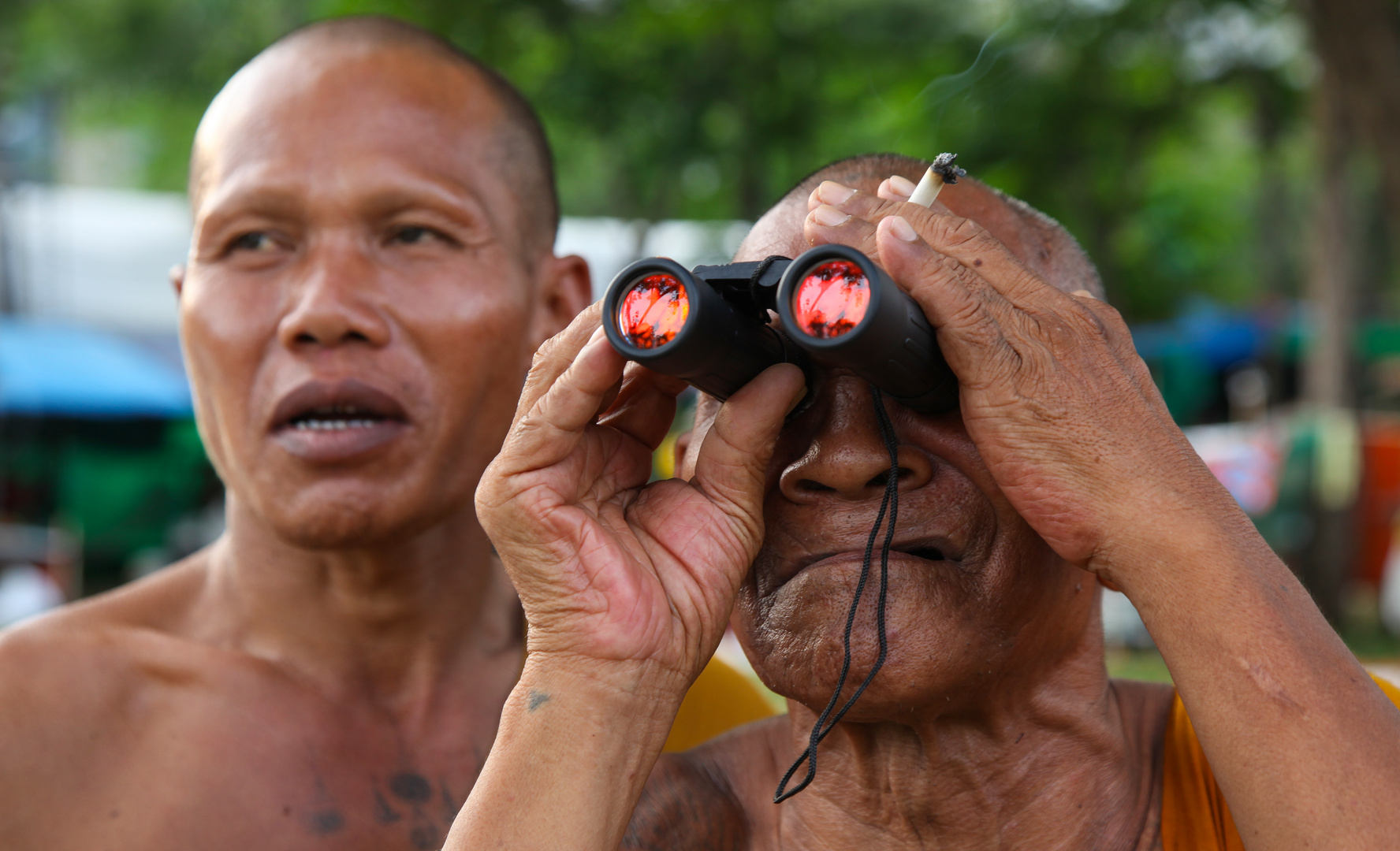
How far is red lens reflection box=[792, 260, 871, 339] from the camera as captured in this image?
1.68 meters

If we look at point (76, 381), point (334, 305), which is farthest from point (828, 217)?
point (76, 381)

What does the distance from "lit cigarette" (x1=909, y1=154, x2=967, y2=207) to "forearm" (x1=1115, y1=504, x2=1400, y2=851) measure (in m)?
0.58

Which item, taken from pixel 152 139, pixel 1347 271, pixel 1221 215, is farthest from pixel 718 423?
pixel 152 139

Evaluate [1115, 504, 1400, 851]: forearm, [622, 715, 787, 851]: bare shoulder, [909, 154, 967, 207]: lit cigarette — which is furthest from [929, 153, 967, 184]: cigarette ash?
[622, 715, 787, 851]: bare shoulder

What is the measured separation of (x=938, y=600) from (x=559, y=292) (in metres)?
1.78

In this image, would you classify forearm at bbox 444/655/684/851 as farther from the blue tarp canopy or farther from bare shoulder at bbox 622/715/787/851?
the blue tarp canopy

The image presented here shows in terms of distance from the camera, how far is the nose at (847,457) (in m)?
A: 2.02

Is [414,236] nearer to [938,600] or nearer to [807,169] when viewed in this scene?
[938,600]

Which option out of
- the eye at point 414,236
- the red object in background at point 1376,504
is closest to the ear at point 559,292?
the eye at point 414,236

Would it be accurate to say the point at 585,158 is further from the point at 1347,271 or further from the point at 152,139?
the point at 152,139

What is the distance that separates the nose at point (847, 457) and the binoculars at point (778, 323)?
0.08m

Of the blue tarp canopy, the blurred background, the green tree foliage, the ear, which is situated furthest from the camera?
the blue tarp canopy

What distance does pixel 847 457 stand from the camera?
2.02 metres

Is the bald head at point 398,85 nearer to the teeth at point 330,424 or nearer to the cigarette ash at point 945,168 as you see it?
the teeth at point 330,424
